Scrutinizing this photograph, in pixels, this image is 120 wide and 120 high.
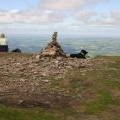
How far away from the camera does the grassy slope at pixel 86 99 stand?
33375mm

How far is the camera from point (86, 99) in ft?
127

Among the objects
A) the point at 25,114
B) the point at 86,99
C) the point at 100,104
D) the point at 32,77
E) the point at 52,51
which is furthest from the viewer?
the point at 52,51

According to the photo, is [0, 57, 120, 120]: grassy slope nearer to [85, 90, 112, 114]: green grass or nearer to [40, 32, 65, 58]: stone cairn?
[85, 90, 112, 114]: green grass

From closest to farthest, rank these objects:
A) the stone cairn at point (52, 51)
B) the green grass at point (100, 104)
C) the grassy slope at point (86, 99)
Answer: the grassy slope at point (86, 99)
the green grass at point (100, 104)
the stone cairn at point (52, 51)

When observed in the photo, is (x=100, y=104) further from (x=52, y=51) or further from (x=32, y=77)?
(x=52, y=51)

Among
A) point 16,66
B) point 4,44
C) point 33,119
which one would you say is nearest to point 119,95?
point 33,119

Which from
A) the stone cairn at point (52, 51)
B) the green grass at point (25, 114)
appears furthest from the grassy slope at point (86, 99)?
the stone cairn at point (52, 51)

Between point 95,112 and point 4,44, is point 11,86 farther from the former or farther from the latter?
point 4,44

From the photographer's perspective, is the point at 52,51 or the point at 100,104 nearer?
the point at 100,104

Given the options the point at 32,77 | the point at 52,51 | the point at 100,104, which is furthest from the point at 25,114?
the point at 52,51

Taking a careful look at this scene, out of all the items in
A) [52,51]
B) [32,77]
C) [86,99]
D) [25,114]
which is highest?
[52,51]

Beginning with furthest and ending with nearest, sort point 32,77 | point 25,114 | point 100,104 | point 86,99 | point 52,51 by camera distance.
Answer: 1. point 52,51
2. point 32,77
3. point 86,99
4. point 100,104
5. point 25,114

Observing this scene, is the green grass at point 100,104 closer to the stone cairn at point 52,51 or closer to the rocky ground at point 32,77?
the rocky ground at point 32,77

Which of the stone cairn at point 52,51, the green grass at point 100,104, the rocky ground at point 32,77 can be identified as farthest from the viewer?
the stone cairn at point 52,51
